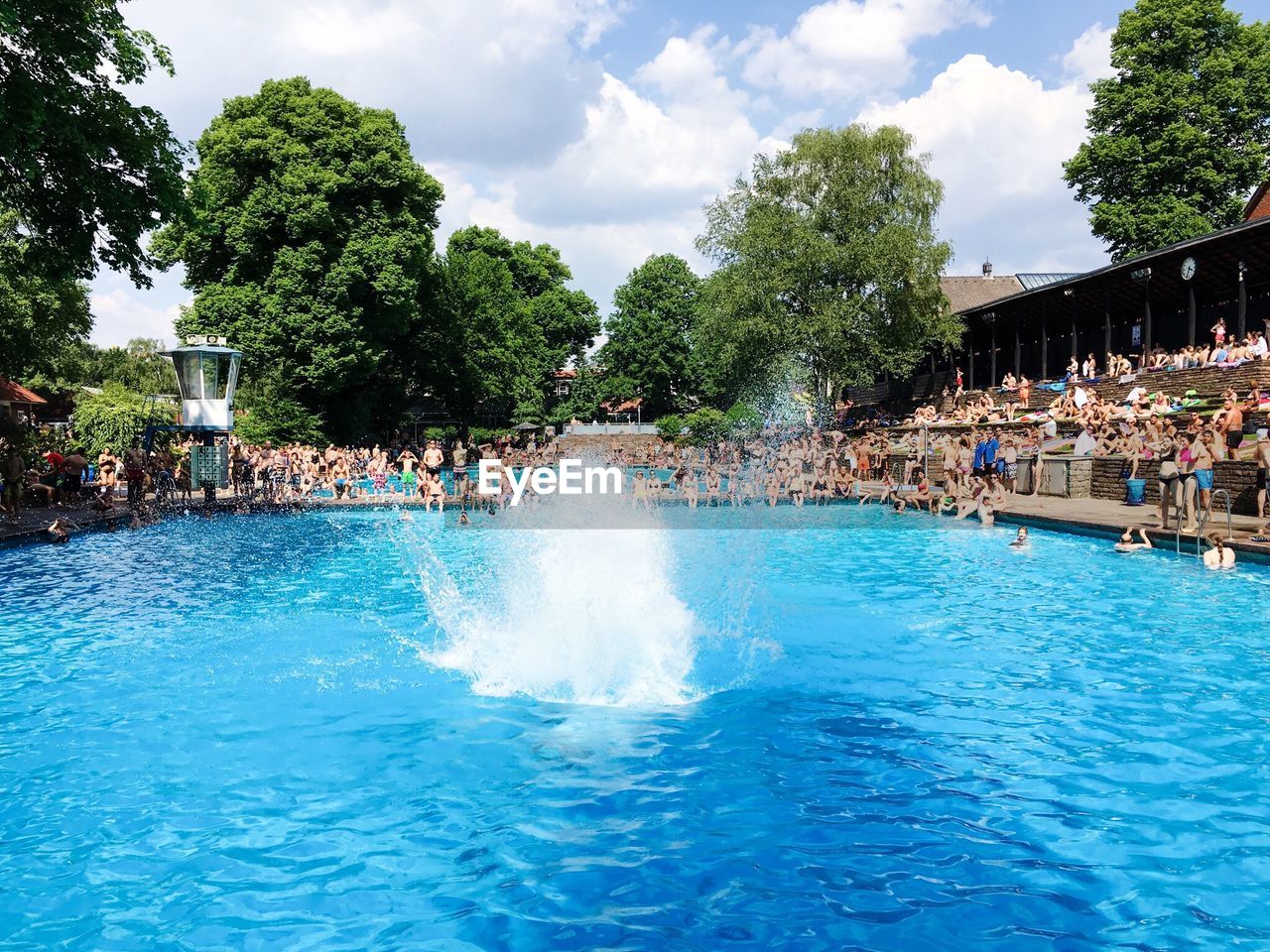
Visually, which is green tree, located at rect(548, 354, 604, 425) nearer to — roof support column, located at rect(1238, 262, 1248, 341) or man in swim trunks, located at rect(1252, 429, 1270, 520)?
roof support column, located at rect(1238, 262, 1248, 341)

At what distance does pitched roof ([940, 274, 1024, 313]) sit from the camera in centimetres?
5447

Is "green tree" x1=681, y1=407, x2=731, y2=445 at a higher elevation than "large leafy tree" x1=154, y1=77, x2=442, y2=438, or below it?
below

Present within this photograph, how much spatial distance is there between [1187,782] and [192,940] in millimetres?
7026

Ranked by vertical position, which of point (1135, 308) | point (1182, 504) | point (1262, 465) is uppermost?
point (1135, 308)

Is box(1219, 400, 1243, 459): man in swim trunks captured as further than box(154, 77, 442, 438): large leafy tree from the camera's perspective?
No

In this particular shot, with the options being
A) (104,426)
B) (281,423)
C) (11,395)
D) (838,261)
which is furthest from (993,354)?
(11,395)

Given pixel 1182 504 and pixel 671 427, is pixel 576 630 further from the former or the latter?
pixel 671 427

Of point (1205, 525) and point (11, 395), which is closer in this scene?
point (1205, 525)

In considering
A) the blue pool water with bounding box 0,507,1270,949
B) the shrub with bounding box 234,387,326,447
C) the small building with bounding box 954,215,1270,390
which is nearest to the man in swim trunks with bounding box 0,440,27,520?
the blue pool water with bounding box 0,507,1270,949

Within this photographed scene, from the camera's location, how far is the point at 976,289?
56.1m

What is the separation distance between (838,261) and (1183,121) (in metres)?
16.9

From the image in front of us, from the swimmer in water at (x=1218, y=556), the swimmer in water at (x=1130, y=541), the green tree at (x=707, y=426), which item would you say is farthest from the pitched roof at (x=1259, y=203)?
the green tree at (x=707, y=426)

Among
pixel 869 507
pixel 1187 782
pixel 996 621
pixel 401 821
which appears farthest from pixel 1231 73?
pixel 401 821

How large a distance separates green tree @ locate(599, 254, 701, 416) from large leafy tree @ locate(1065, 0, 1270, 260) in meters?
41.9
